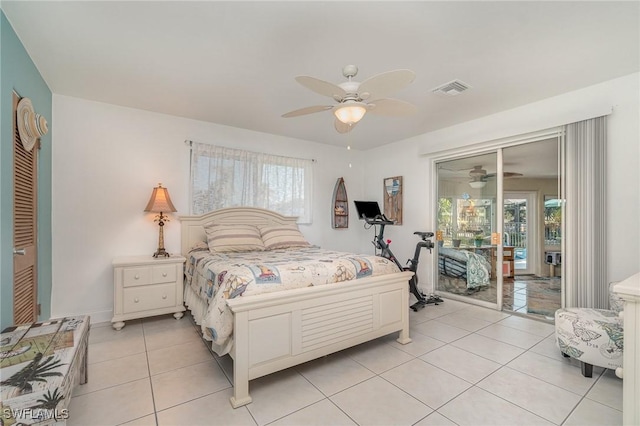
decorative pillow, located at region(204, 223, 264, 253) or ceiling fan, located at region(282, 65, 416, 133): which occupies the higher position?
ceiling fan, located at region(282, 65, 416, 133)

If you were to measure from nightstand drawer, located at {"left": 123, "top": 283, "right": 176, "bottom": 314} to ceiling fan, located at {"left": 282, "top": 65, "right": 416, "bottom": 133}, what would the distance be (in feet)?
8.31

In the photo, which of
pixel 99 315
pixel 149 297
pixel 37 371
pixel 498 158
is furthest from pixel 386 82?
pixel 99 315

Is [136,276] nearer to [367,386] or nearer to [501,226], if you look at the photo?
[367,386]

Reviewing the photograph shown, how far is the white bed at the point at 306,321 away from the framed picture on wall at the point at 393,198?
2391mm

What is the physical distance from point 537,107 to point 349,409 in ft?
12.4

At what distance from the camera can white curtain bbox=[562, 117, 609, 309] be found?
2.81 metres

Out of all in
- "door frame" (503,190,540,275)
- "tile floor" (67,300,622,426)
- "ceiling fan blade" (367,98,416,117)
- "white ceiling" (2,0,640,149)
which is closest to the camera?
"tile floor" (67,300,622,426)

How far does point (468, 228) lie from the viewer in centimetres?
429

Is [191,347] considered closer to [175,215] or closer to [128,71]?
[175,215]

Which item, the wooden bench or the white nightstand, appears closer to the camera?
the wooden bench

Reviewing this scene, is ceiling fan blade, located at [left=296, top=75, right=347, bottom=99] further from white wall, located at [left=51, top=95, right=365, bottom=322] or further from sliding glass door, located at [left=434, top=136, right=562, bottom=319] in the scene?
sliding glass door, located at [left=434, top=136, right=562, bottom=319]

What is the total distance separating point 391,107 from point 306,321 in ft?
6.03

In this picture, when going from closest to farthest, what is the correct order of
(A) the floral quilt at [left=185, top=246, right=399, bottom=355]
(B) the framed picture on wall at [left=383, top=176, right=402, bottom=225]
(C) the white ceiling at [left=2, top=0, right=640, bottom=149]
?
(C) the white ceiling at [left=2, top=0, right=640, bottom=149] → (A) the floral quilt at [left=185, top=246, right=399, bottom=355] → (B) the framed picture on wall at [left=383, top=176, right=402, bottom=225]

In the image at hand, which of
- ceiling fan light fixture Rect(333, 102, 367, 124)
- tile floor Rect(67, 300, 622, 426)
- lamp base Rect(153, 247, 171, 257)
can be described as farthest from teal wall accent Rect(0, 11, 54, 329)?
ceiling fan light fixture Rect(333, 102, 367, 124)
